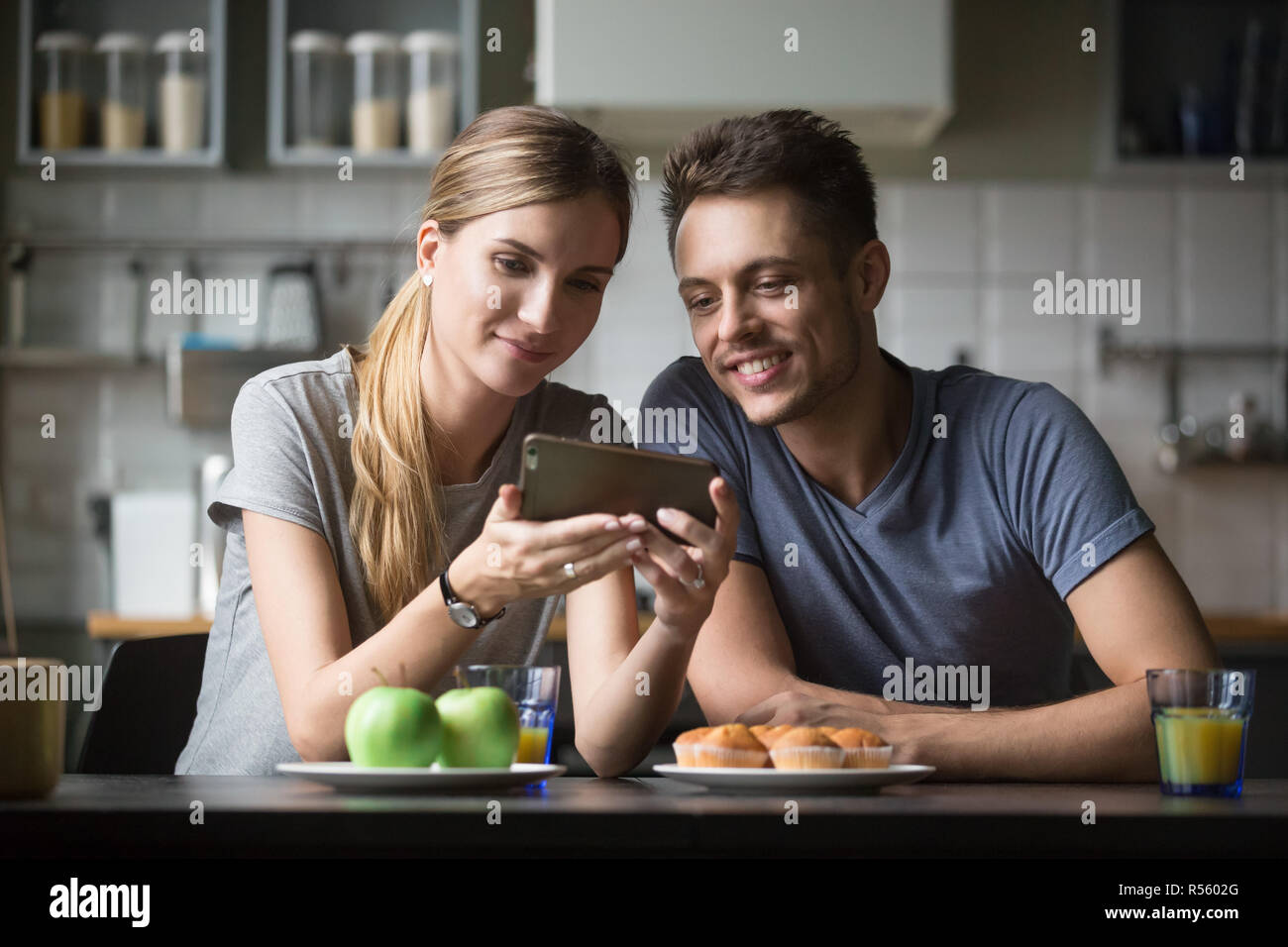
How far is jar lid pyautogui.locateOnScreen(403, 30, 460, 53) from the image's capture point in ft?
10.7

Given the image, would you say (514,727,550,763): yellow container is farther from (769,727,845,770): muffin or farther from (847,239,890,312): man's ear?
(847,239,890,312): man's ear

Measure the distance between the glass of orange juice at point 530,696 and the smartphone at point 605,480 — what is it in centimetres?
12

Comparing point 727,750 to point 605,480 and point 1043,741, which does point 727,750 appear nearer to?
point 605,480

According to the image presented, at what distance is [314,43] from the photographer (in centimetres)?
327

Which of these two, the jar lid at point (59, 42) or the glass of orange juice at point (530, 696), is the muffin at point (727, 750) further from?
the jar lid at point (59, 42)

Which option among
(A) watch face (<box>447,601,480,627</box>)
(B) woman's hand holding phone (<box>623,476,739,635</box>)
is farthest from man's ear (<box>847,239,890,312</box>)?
(A) watch face (<box>447,601,480,627</box>)

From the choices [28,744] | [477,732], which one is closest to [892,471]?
[477,732]

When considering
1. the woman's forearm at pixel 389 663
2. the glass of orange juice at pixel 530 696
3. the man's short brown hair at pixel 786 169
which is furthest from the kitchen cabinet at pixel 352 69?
the glass of orange juice at pixel 530 696

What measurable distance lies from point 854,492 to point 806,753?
0.63m

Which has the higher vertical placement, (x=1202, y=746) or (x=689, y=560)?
(x=689, y=560)

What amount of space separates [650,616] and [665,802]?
1.95m

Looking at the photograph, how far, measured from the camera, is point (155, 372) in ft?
11.3
